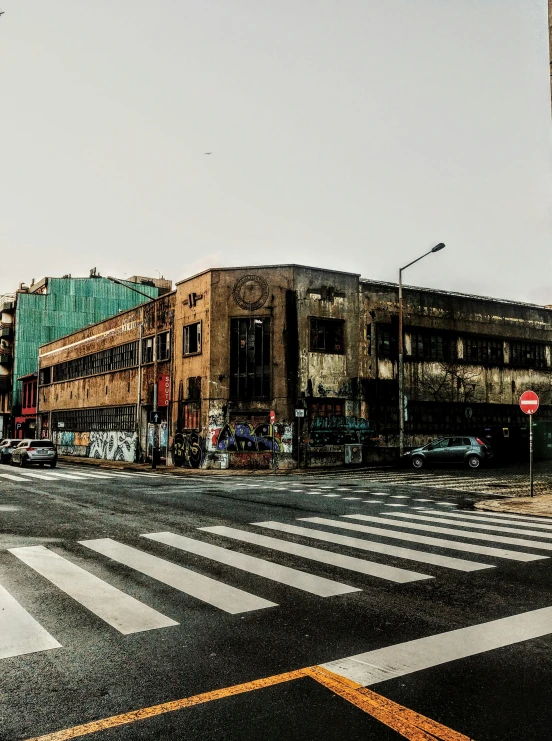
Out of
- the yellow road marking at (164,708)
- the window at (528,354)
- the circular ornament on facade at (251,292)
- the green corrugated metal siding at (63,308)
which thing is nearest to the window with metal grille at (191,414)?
the circular ornament on facade at (251,292)

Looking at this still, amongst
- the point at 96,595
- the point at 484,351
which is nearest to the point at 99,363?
the point at 484,351

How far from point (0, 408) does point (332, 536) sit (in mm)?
68429

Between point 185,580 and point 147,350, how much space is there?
33.2 metres

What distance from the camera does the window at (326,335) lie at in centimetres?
3234

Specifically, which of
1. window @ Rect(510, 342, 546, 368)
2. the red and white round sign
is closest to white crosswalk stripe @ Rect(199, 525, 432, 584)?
the red and white round sign

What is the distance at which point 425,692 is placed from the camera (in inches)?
158

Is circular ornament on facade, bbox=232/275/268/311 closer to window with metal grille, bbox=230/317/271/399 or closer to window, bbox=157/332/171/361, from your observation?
window with metal grille, bbox=230/317/271/399

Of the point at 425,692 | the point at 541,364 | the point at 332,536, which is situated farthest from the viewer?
the point at 541,364

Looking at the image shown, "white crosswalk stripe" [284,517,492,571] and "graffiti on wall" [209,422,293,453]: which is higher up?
"graffiti on wall" [209,422,293,453]

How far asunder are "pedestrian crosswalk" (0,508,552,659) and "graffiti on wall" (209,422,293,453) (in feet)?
63.8

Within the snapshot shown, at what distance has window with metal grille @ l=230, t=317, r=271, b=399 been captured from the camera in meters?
31.7

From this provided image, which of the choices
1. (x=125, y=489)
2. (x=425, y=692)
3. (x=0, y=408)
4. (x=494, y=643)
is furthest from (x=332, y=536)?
(x=0, y=408)

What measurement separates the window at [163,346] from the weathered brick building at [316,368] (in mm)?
113

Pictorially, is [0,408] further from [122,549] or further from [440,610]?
[440,610]
